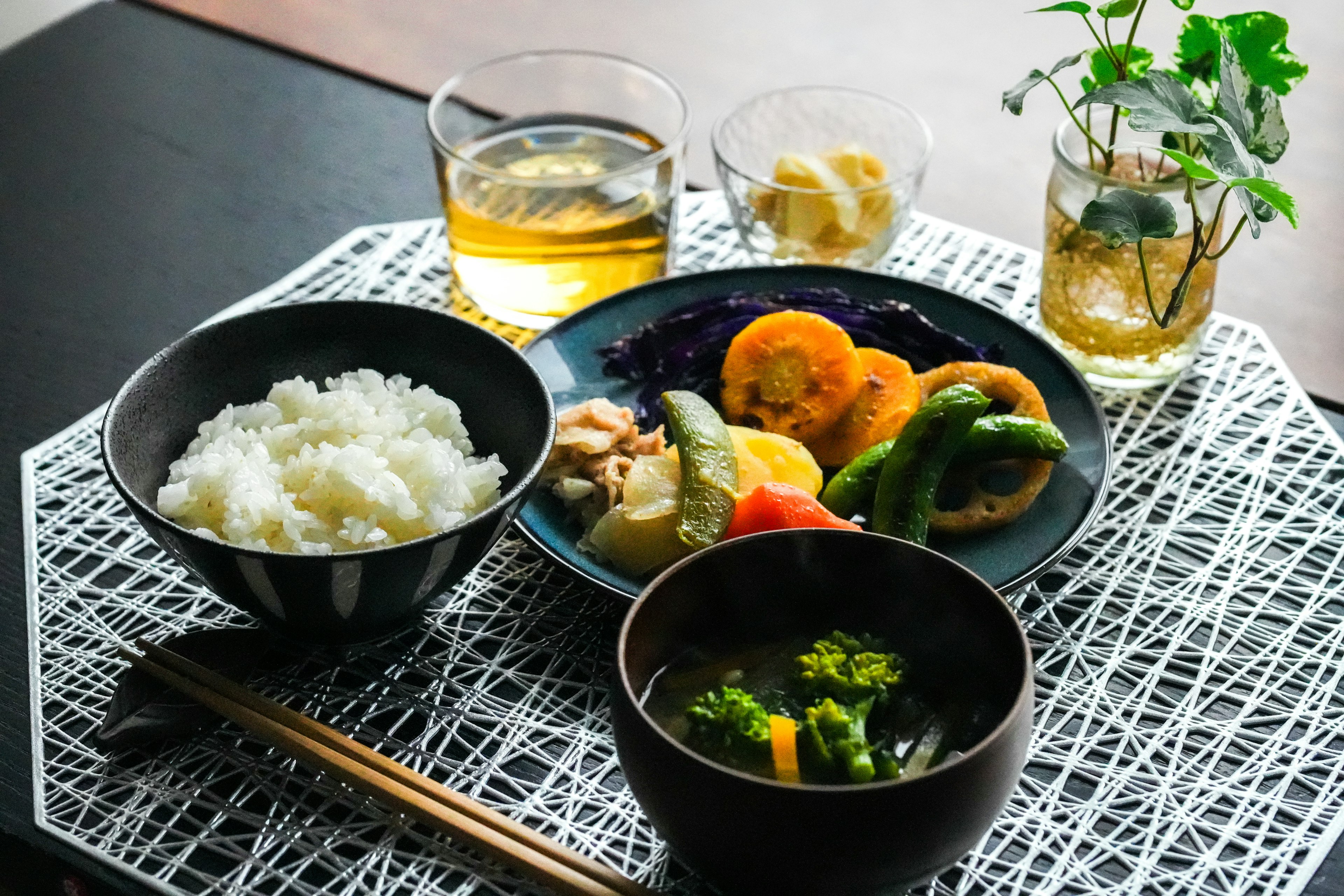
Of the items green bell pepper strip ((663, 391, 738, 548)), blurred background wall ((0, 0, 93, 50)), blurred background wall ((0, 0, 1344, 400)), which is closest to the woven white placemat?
green bell pepper strip ((663, 391, 738, 548))

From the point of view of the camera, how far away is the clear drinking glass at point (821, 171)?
199 cm

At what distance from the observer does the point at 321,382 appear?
160 centimetres

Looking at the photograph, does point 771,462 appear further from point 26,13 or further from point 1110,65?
point 26,13

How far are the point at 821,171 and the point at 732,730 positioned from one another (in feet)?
3.84

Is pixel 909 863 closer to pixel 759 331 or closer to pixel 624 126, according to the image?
pixel 759 331

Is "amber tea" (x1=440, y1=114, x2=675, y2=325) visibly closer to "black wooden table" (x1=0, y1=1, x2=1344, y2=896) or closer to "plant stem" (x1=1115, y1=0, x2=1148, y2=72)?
"black wooden table" (x1=0, y1=1, x2=1344, y2=896)

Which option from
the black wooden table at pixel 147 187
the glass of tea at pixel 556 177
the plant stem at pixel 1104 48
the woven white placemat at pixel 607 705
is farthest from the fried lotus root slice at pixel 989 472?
the black wooden table at pixel 147 187

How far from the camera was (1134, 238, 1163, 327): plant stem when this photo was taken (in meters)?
1.64

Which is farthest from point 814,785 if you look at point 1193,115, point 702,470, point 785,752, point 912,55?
point 912,55

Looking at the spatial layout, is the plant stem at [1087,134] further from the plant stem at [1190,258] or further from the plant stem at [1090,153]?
the plant stem at [1190,258]

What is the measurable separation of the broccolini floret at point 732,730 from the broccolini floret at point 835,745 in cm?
3

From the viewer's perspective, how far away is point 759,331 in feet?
5.58

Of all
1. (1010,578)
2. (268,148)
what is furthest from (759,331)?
(268,148)

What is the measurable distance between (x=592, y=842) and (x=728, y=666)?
22 cm
